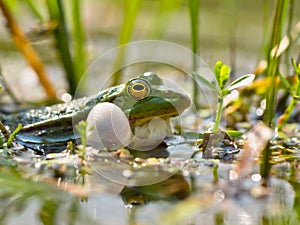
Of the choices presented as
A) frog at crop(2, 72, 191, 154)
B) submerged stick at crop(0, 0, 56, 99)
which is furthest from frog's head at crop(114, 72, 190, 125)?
submerged stick at crop(0, 0, 56, 99)

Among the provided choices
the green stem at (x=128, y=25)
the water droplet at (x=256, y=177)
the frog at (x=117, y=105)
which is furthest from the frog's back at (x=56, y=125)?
the green stem at (x=128, y=25)

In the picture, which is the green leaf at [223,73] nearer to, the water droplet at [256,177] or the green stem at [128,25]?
the water droplet at [256,177]

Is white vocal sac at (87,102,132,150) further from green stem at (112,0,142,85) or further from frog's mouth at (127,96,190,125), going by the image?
green stem at (112,0,142,85)

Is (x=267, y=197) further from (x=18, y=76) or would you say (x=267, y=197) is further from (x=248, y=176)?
(x=18, y=76)

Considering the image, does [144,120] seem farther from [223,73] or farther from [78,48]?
[78,48]

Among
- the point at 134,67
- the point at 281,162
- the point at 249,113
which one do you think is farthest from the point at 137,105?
the point at 134,67

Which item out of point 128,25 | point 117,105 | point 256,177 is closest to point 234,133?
point 256,177
